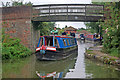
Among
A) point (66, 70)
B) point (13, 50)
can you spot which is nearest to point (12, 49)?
point (13, 50)

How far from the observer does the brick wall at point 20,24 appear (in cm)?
1533

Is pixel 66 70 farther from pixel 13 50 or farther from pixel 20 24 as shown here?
pixel 20 24

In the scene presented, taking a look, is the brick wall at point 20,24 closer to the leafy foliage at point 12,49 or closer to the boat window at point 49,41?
the leafy foliage at point 12,49

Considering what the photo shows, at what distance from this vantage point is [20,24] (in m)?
15.5

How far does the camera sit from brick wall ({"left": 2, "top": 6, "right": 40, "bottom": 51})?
15.3m

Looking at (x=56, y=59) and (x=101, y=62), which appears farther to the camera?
(x=56, y=59)

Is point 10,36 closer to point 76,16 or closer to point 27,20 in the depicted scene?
point 27,20

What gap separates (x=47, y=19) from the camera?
600 inches

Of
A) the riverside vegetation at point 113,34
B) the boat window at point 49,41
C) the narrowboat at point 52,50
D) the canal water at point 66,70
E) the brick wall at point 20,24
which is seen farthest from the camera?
the brick wall at point 20,24

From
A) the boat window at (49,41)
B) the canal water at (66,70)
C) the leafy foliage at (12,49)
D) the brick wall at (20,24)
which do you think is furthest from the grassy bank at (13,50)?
the boat window at (49,41)

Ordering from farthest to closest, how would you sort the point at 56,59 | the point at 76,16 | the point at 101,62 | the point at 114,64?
1. the point at 76,16
2. the point at 56,59
3. the point at 101,62
4. the point at 114,64

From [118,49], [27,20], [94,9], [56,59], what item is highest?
[94,9]

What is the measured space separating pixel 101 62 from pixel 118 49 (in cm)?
156

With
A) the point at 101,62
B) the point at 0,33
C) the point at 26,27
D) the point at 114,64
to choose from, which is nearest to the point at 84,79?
the point at 114,64
